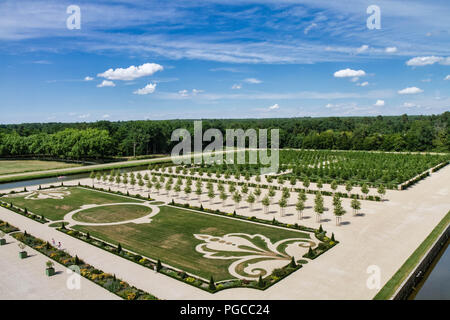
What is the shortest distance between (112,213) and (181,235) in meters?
13.1

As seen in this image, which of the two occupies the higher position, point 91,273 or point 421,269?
point 91,273

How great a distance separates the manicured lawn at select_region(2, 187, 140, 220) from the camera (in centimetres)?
4203

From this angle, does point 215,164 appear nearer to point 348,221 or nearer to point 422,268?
point 348,221

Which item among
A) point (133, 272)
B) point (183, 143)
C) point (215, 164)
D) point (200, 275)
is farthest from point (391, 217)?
point (183, 143)

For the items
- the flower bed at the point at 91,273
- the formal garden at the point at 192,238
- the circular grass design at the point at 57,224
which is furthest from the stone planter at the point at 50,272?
the circular grass design at the point at 57,224

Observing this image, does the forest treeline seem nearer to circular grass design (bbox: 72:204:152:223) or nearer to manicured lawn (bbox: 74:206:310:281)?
circular grass design (bbox: 72:204:152:223)

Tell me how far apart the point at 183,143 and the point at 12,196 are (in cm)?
7476

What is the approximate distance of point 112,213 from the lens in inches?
1610

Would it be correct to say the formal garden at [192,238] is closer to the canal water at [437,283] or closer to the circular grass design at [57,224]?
the circular grass design at [57,224]

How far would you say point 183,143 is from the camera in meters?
122

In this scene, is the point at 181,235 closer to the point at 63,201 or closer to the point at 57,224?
the point at 57,224

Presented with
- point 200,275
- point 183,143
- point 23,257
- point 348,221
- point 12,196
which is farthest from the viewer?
point 183,143

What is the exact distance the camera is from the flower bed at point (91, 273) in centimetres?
2083

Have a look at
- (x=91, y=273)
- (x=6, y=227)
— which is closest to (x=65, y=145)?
(x=6, y=227)
